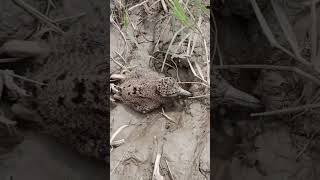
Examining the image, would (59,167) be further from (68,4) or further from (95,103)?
(68,4)

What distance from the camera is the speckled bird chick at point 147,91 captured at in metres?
1.31

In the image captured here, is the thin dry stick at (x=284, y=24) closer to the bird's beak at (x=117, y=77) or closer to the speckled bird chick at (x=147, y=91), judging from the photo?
the speckled bird chick at (x=147, y=91)

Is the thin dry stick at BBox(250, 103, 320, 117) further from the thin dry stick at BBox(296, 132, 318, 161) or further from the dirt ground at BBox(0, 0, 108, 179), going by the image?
the dirt ground at BBox(0, 0, 108, 179)

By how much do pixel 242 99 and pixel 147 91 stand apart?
0.27 m

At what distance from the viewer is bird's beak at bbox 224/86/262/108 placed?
1282mm

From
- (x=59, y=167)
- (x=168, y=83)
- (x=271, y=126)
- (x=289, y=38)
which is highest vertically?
(x=289, y=38)

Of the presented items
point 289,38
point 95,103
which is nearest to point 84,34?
point 95,103

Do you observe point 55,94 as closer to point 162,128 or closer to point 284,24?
point 162,128

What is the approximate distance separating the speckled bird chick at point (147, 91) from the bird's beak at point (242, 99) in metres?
0.12

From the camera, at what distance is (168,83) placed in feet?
4.29

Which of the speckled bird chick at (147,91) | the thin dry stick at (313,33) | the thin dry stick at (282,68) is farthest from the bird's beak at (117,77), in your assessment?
the thin dry stick at (313,33)

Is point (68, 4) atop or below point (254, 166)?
atop

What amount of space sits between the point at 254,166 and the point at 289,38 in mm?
372

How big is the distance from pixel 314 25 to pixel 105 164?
2.32 ft
